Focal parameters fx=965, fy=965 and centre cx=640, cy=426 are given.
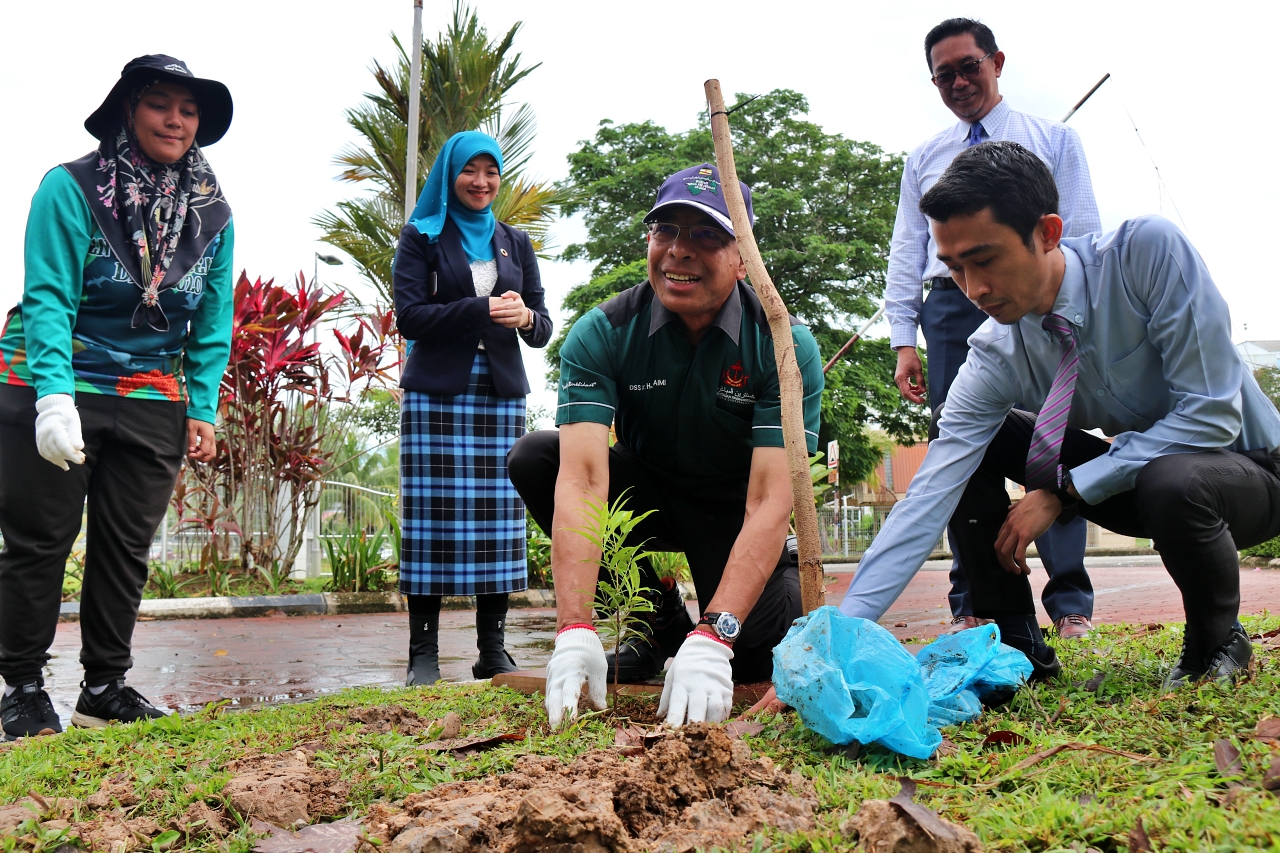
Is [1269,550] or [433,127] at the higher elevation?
[433,127]

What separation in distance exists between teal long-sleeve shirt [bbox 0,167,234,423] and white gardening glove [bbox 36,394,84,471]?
4 cm

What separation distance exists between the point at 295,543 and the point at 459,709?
6.63 m

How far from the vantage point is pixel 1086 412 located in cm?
273

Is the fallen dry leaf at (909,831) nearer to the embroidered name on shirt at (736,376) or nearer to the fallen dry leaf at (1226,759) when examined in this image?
the fallen dry leaf at (1226,759)

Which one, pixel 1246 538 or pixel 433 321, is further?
pixel 433 321

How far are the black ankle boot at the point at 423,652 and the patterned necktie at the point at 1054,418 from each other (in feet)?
7.95

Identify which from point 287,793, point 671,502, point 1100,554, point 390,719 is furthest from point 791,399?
point 1100,554

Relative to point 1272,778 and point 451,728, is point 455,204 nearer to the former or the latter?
point 451,728

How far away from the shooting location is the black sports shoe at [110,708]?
3.13 metres

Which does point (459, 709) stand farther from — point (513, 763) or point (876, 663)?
point (876, 663)

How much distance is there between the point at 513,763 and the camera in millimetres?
2020

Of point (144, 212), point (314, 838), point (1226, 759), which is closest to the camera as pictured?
point (1226, 759)

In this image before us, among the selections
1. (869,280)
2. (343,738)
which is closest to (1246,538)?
(343,738)

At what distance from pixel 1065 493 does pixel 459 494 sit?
8.29ft
